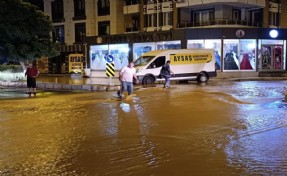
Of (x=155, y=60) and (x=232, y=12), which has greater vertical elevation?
(x=232, y=12)

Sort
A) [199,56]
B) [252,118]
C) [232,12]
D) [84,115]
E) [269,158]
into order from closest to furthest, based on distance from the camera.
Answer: [269,158]
[252,118]
[84,115]
[199,56]
[232,12]

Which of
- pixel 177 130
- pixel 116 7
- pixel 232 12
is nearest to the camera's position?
pixel 177 130

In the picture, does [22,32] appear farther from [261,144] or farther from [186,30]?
[261,144]

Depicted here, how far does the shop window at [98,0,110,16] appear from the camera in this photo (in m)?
45.7

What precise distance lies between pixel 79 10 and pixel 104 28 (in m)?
4.69

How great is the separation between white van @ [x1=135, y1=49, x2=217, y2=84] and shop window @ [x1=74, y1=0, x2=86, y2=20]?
2316cm

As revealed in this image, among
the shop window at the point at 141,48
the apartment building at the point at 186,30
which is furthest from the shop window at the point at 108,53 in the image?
the shop window at the point at 141,48

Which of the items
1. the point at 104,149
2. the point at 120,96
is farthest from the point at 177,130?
the point at 120,96

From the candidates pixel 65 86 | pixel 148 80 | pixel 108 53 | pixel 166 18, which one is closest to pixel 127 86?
pixel 148 80

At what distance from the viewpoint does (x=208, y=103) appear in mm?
15602

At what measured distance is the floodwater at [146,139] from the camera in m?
6.92

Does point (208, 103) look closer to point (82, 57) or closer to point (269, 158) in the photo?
point (269, 158)

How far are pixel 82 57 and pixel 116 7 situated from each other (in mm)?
6761

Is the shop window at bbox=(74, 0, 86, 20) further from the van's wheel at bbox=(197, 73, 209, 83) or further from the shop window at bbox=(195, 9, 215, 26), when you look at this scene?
the van's wheel at bbox=(197, 73, 209, 83)
